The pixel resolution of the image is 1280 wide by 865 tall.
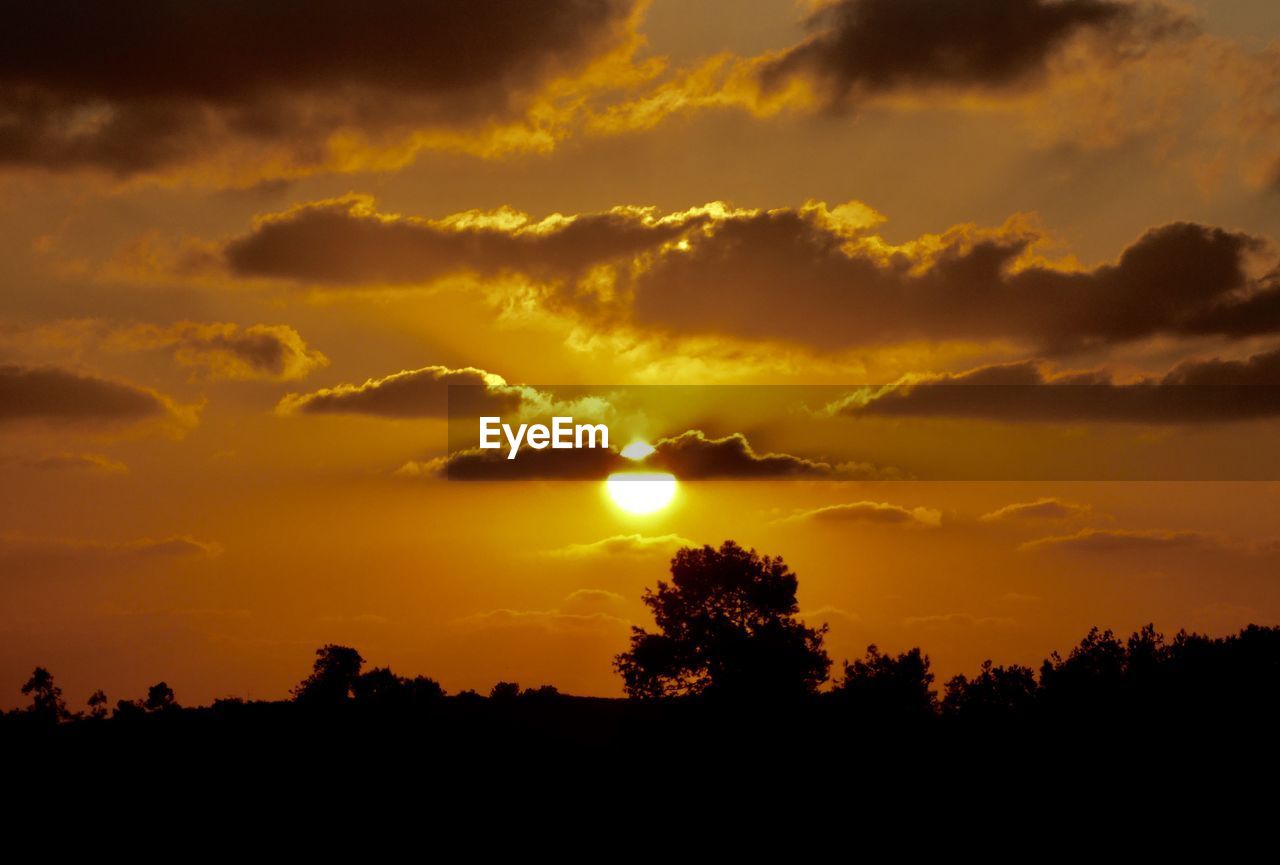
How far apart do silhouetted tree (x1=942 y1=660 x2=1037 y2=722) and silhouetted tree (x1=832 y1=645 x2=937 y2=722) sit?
1897mm

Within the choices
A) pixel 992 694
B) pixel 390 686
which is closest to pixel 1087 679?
pixel 992 694

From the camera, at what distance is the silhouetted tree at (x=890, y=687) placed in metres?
105

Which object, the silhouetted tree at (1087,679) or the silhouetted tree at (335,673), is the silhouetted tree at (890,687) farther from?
the silhouetted tree at (335,673)

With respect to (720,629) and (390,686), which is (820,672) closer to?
(720,629)

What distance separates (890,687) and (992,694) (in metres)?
9.03

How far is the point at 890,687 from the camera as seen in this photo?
114 m

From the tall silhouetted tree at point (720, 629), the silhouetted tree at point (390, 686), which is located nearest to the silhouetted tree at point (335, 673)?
the silhouetted tree at point (390, 686)

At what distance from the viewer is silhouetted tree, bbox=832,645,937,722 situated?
105 m

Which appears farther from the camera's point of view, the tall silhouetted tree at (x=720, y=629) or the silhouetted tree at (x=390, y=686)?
the silhouetted tree at (x=390, y=686)

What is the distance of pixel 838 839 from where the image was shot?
77688 millimetres

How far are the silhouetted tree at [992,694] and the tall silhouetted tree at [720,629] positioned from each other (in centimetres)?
1425

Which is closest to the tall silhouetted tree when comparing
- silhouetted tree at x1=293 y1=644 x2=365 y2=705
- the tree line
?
the tree line

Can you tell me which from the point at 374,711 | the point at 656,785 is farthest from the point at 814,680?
the point at 374,711

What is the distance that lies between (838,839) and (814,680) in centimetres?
3098
